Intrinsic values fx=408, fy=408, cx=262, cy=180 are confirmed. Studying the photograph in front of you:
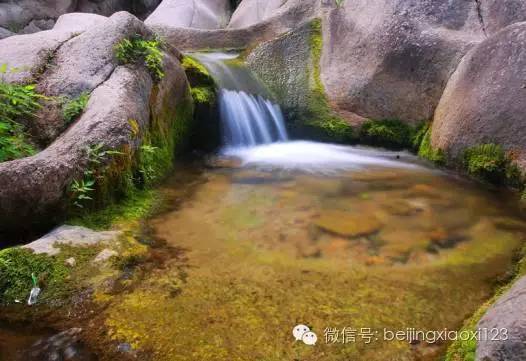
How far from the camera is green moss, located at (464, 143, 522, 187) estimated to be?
5.27m

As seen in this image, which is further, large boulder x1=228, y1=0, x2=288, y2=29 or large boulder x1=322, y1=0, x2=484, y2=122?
large boulder x1=228, y1=0, x2=288, y2=29

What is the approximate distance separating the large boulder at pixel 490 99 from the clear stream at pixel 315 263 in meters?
0.66

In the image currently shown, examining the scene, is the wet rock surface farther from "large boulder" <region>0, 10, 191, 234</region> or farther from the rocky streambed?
"large boulder" <region>0, 10, 191, 234</region>

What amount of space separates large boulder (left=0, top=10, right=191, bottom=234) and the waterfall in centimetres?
117

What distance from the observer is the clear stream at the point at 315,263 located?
7.80 feet

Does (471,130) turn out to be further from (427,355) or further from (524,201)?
(427,355)

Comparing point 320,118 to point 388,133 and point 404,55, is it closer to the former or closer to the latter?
point 388,133

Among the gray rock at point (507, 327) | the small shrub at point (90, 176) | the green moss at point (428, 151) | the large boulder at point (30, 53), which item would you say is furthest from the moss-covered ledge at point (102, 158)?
the green moss at point (428, 151)

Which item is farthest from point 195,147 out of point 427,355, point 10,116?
point 427,355

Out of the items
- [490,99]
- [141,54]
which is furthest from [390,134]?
[141,54]

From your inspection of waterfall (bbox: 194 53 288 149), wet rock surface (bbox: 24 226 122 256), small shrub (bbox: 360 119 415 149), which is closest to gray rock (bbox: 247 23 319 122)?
waterfall (bbox: 194 53 288 149)

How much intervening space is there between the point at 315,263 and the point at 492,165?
3.58 m

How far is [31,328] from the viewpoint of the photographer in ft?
7.88

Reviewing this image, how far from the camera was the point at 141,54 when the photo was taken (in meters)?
5.23
